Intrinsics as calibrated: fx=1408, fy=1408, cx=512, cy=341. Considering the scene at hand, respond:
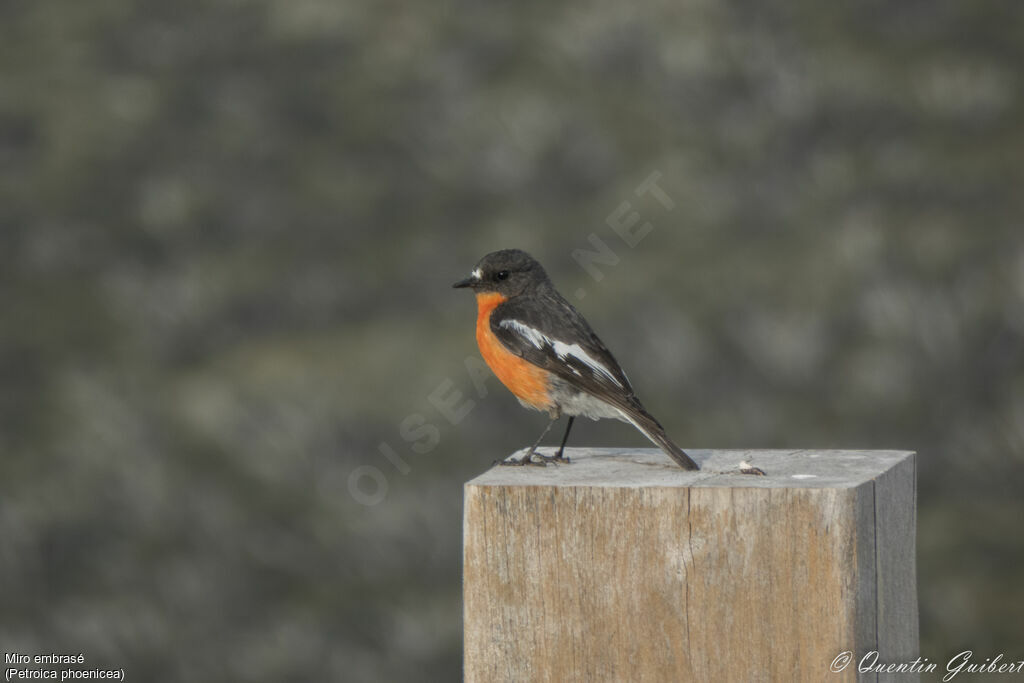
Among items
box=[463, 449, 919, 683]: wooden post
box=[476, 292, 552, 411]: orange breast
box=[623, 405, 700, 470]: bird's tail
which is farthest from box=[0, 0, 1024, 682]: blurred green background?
box=[463, 449, 919, 683]: wooden post

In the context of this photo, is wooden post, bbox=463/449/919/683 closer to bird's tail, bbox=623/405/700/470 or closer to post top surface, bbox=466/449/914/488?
post top surface, bbox=466/449/914/488

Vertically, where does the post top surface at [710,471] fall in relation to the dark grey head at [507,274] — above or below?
below

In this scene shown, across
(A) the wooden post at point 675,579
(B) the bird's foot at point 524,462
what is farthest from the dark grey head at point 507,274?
(A) the wooden post at point 675,579

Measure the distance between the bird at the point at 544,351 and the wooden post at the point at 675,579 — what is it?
4.40ft

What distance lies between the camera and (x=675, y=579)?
3477 mm

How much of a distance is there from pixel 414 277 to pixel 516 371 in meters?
9.86

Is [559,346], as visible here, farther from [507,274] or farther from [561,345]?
[507,274]

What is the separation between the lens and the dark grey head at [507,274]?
5.94 m

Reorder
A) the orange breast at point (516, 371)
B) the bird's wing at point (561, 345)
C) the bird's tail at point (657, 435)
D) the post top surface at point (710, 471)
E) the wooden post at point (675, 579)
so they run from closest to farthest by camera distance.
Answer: the wooden post at point (675, 579), the post top surface at point (710, 471), the bird's tail at point (657, 435), the bird's wing at point (561, 345), the orange breast at point (516, 371)

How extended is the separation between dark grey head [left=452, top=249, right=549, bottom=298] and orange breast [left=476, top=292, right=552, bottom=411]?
23cm

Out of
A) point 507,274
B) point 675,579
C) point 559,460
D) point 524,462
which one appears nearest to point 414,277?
point 507,274

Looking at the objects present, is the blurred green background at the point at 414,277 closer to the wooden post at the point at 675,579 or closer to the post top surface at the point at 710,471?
the post top surface at the point at 710,471

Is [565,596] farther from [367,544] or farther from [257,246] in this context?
[257,246]

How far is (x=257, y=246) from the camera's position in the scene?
16109 millimetres
